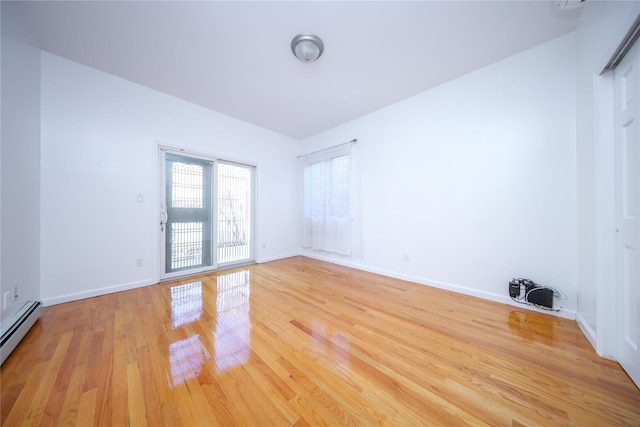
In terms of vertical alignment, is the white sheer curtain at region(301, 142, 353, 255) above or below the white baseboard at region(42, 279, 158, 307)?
above

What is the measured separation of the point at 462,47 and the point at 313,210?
3.20 m

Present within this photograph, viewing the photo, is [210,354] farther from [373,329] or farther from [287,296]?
[373,329]

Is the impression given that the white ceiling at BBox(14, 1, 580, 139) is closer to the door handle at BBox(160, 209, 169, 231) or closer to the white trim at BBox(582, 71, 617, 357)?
the white trim at BBox(582, 71, 617, 357)

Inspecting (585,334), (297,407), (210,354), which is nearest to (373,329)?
(297,407)

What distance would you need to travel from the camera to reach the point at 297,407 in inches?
41.1

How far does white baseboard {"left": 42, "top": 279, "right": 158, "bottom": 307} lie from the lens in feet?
7.18

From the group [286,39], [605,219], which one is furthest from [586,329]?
[286,39]

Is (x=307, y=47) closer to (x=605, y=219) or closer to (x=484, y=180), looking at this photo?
(x=484, y=180)

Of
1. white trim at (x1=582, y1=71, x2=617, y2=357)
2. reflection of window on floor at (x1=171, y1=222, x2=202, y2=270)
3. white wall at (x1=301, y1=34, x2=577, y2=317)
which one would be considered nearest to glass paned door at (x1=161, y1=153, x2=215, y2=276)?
reflection of window on floor at (x1=171, y1=222, x2=202, y2=270)

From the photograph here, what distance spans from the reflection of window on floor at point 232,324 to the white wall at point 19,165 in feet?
5.22

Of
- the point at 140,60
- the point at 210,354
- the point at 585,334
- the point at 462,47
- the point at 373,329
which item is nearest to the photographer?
the point at 210,354

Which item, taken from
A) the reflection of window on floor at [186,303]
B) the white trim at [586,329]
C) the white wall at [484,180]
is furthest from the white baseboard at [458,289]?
the reflection of window on floor at [186,303]

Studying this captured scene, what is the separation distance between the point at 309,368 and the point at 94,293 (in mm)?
2888

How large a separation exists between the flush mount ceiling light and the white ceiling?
5 cm
